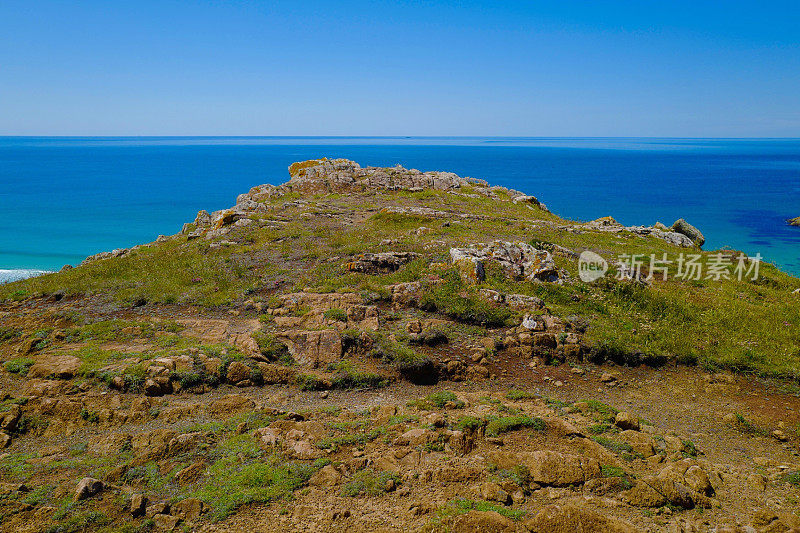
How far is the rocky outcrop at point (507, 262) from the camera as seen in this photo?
70.6 ft

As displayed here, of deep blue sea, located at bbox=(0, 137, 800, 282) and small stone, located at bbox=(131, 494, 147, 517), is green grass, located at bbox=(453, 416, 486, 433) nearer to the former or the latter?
small stone, located at bbox=(131, 494, 147, 517)

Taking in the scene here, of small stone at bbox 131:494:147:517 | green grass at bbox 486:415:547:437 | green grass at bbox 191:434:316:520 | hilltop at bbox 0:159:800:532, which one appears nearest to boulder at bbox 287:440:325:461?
hilltop at bbox 0:159:800:532

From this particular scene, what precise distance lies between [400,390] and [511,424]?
4206 millimetres

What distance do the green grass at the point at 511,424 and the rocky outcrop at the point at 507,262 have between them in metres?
9.92

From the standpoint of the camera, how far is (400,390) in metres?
14.4

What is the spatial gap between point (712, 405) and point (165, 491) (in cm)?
1612

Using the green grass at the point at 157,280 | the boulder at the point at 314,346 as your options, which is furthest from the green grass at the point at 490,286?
the boulder at the point at 314,346

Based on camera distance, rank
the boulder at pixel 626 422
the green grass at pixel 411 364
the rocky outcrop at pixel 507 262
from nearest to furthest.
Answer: the boulder at pixel 626 422 < the green grass at pixel 411 364 < the rocky outcrop at pixel 507 262

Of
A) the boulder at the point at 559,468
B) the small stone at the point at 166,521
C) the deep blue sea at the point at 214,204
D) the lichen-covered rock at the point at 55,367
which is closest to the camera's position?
the small stone at the point at 166,521

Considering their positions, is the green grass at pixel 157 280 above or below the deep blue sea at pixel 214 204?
above

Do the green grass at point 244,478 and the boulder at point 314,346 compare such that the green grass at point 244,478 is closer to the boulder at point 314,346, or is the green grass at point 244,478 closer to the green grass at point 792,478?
the boulder at point 314,346

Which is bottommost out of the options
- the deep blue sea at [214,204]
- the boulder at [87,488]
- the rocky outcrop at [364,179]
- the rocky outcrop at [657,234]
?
the deep blue sea at [214,204]

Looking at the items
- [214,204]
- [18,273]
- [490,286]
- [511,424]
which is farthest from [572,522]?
[214,204]

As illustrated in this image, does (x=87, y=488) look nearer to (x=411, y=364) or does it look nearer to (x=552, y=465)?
(x=411, y=364)
